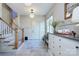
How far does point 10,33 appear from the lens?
225 inches

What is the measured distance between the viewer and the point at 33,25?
996 centimetres

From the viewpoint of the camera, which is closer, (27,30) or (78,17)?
(78,17)

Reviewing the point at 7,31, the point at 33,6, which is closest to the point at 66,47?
the point at 7,31

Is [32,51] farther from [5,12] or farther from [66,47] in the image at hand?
[5,12]

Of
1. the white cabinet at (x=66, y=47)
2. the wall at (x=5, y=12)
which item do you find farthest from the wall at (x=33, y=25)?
the white cabinet at (x=66, y=47)

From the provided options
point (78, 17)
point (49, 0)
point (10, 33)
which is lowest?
point (10, 33)

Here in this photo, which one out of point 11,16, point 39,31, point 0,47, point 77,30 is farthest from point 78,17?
point 39,31

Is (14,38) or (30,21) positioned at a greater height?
(30,21)

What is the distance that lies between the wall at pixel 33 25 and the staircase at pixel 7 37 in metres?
4.05

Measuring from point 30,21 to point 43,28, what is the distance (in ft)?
4.02

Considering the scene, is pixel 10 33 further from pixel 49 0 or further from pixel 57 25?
pixel 49 0

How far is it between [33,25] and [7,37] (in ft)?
16.6

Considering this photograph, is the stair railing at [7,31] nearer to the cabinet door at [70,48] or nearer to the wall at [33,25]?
the cabinet door at [70,48]

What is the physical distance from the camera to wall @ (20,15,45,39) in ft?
31.9
